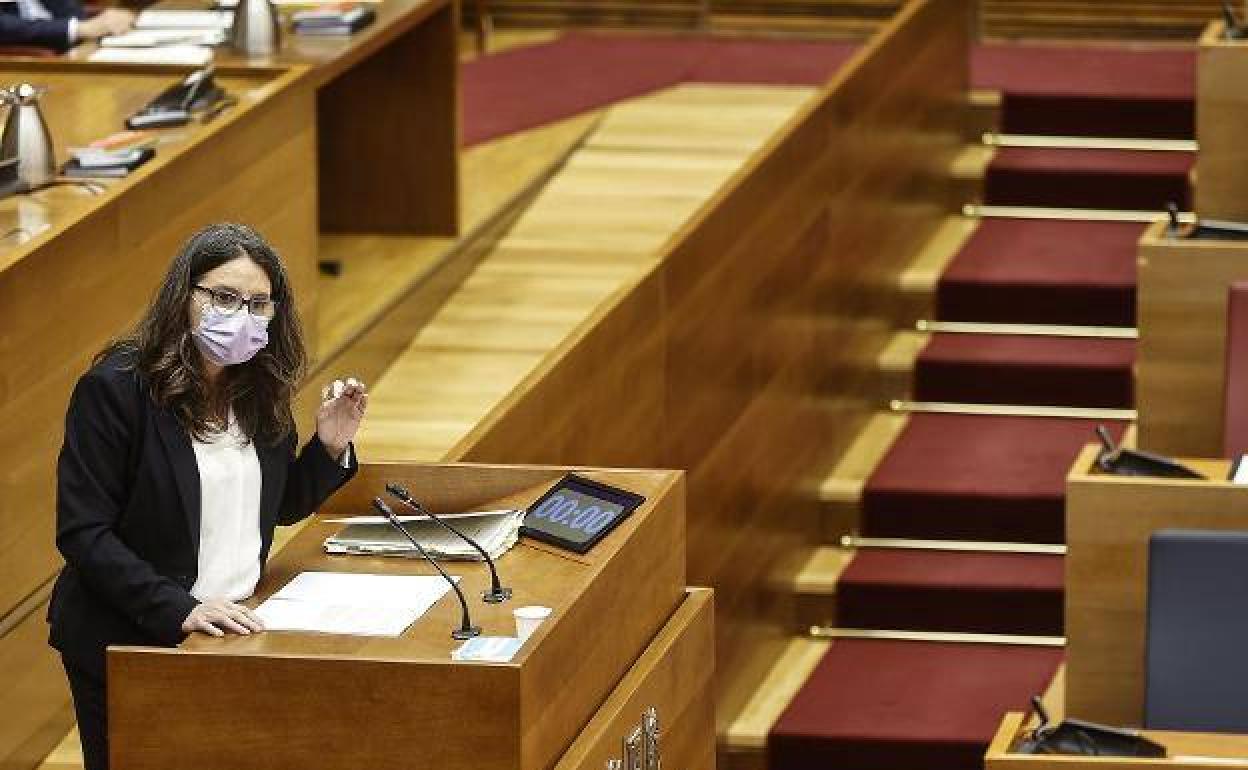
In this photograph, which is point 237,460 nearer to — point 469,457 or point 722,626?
point 469,457

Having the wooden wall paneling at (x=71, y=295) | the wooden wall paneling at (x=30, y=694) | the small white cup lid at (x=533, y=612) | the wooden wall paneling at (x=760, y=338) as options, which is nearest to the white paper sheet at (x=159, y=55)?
the wooden wall paneling at (x=71, y=295)

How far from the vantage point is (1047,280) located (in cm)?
520

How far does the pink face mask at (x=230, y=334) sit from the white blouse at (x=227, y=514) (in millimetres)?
85

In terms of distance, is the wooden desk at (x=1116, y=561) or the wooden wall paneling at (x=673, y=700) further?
the wooden desk at (x=1116, y=561)

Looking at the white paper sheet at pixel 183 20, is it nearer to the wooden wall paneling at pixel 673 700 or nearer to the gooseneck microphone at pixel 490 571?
the wooden wall paneling at pixel 673 700

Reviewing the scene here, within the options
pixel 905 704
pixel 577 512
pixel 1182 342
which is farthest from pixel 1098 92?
pixel 577 512

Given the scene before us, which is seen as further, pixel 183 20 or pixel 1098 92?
pixel 1098 92

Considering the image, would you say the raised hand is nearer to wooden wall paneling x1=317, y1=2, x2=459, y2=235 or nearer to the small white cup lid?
the small white cup lid

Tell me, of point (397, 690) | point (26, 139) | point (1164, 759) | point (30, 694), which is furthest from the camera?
point (26, 139)

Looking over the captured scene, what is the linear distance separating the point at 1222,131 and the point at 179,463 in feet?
9.06

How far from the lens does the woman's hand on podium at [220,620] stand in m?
2.20

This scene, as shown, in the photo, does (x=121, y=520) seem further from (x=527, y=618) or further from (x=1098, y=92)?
(x=1098, y=92)

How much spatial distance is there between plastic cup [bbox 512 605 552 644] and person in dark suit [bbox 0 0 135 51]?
221 cm

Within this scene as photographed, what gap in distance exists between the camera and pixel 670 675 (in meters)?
2.61
